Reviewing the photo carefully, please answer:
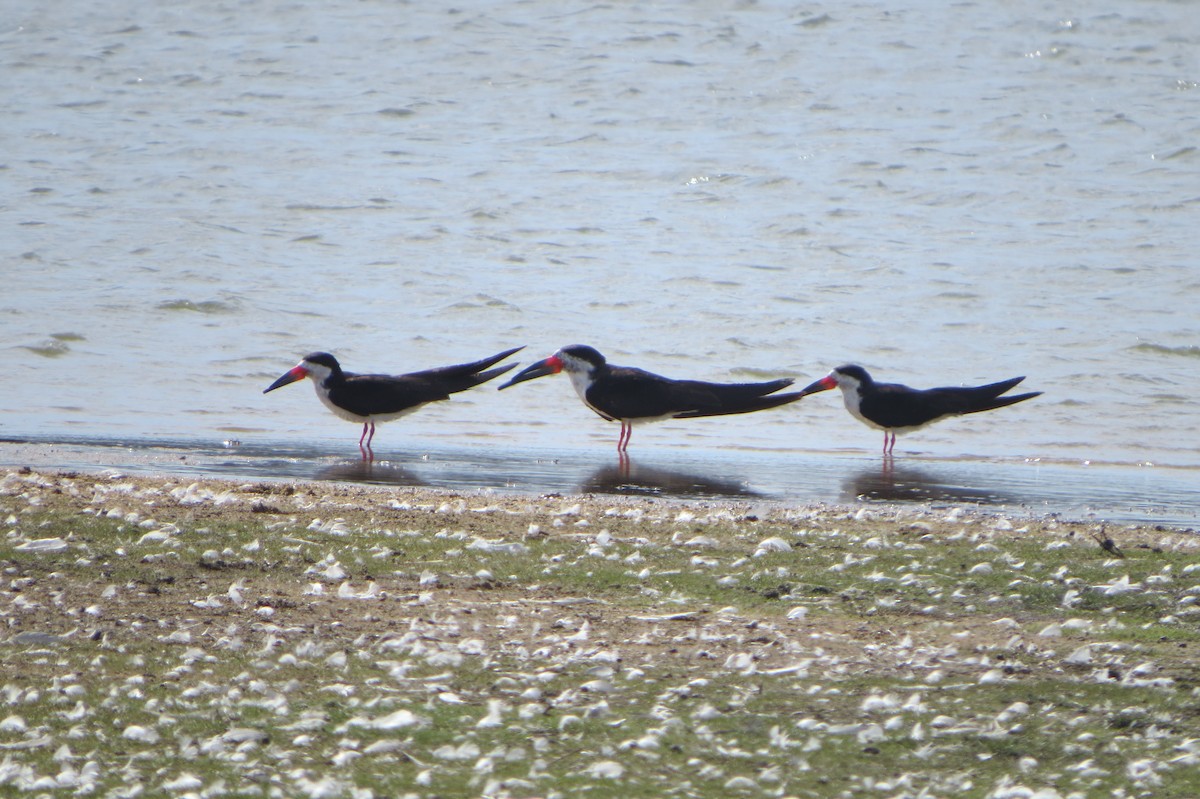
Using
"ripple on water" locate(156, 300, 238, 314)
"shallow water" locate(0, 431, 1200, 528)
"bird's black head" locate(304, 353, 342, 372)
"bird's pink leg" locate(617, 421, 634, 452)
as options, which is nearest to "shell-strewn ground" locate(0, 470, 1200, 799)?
"shallow water" locate(0, 431, 1200, 528)

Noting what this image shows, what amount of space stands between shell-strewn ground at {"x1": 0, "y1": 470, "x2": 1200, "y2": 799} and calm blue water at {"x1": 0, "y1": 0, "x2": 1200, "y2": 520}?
4492 mm

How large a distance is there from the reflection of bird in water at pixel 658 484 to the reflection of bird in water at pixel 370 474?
4.17 feet

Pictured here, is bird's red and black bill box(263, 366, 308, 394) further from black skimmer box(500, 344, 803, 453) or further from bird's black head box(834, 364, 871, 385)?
bird's black head box(834, 364, 871, 385)

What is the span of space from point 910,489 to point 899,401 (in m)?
2.51

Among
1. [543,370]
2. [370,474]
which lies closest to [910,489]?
[370,474]

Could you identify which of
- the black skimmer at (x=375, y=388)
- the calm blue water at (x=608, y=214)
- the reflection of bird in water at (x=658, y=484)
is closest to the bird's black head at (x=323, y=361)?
the black skimmer at (x=375, y=388)

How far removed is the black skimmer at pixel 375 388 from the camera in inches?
508

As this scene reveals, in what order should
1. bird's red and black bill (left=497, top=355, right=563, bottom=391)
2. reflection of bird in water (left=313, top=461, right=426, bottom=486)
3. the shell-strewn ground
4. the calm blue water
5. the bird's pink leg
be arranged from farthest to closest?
1. the calm blue water
2. bird's red and black bill (left=497, top=355, right=563, bottom=391)
3. the bird's pink leg
4. reflection of bird in water (left=313, top=461, right=426, bottom=486)
5. the shell-strewn ground

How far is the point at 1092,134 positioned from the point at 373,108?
1484 cm

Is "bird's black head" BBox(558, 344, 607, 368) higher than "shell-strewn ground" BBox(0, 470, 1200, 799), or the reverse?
"bird's black head" BBox(558, 344, 607, 368)

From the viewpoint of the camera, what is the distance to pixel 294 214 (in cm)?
2600

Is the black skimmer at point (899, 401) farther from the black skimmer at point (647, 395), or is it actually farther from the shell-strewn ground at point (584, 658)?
the shell-strewn ground at point (584, 658)

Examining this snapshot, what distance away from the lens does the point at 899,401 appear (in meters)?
13.0

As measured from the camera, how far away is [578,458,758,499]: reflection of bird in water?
1009 cm
